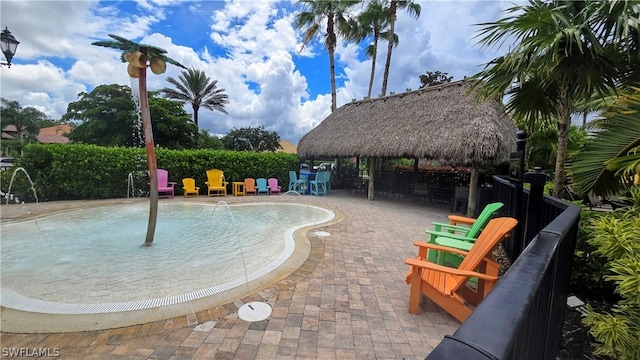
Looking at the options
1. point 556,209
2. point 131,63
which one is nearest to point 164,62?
point 131,63

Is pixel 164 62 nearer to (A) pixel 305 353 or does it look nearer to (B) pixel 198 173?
(A) pixel 305 353

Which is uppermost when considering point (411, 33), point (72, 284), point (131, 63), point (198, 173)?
point (411, 33)

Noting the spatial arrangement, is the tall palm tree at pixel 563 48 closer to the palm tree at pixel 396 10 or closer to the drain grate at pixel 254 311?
the drain grate at pixel 254 311

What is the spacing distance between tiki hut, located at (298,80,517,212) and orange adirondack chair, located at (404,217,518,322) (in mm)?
4297

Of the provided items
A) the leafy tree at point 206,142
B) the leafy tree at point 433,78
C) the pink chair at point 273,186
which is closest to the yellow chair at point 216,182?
the pink chair at point 273,186

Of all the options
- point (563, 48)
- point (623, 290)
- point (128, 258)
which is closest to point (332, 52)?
point (563, 48)

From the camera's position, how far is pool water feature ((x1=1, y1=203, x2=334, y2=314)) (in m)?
3.26

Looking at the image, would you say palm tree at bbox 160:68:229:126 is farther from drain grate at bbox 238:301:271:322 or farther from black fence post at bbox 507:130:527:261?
black fence post at bbox 507:130:527:261

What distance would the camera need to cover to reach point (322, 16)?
17.6 meters

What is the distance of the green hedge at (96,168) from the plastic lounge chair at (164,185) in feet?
2.29

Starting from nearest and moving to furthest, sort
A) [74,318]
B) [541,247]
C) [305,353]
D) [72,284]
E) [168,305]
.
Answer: [541,247]
[305,353]
[74,318]
[168,305]
[72,284]

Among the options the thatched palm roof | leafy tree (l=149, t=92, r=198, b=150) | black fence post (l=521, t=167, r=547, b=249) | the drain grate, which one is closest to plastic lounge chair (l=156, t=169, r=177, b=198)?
the thatched palm roof

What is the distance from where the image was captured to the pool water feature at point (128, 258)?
326cm

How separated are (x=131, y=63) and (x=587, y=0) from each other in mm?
6210
